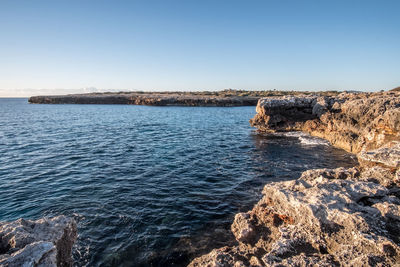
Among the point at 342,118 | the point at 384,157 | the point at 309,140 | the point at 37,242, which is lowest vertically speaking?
the point at 309,140

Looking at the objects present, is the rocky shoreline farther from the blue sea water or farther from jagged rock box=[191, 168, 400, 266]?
the blue sea water

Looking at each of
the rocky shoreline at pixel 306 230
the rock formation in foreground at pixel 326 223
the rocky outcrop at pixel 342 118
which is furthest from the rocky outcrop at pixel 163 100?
the rocky shoreline at pixel 306 230

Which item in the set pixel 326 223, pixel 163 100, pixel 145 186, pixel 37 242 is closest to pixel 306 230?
pixel 326 223

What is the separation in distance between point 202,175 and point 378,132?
14099 millimetres

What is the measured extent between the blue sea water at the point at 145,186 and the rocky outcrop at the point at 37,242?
1.71 meters

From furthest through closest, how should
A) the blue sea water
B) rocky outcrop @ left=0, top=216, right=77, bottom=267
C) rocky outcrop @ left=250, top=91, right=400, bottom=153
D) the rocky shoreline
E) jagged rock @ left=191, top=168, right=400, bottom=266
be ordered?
1. rocky outcrop @ left=250, top=91, right=400, bottom=153
2. the blue sea water
3. jagged rock @ left=191, top=168, right=400, bottom=266
4. the rocky shoreline
5. rocky outcrop @ left=0, top=216, right=77, bottom=267

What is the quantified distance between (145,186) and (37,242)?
823 cm

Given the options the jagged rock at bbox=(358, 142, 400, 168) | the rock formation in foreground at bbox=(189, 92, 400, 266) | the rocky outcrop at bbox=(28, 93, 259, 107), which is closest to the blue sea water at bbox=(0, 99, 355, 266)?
the rock formation in foreground at bbox=(189, 92, 400, 266)

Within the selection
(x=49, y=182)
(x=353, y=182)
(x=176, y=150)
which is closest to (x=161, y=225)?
(x=353, y=182)

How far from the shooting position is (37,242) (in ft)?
15.5

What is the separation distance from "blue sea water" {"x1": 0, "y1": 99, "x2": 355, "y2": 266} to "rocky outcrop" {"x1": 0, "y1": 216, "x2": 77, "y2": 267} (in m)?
1.71

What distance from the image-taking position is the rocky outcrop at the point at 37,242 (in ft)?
14.3

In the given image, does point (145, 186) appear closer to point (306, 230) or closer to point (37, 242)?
point (37, 242)

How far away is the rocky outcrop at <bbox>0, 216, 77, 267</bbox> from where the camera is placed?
4.36m
